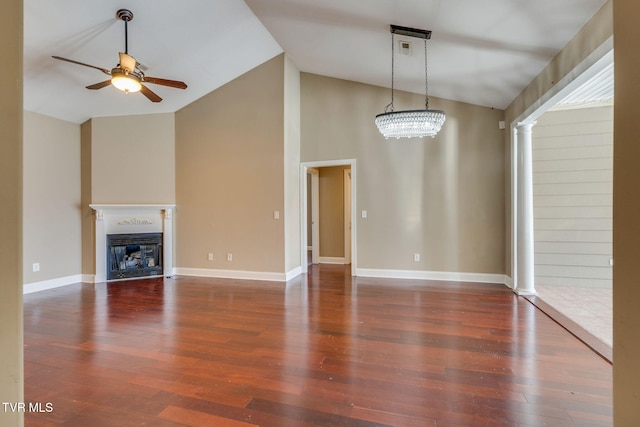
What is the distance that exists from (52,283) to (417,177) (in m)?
6.20

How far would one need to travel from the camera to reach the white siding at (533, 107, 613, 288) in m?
4.66

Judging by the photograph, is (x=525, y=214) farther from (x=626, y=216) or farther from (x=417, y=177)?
(x=626, y=216)

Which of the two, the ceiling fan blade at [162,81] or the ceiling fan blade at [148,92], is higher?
the ceiling fan blade at [162,81]

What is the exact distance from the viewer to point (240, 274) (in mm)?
5492

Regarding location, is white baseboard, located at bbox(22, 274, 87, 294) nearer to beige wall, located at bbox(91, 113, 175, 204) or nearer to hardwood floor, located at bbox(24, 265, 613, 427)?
hardwood floor, located at bbox(24, 265, 613, 427)

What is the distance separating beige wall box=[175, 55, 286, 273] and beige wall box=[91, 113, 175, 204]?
221mm

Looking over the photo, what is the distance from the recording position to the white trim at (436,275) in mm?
4969

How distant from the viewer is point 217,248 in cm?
564

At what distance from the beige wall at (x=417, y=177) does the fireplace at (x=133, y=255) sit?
10.7 ft

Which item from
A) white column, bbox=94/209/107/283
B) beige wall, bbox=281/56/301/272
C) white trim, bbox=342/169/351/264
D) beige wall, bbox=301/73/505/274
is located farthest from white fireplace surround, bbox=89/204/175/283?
white trim, bbox=342/169/351/264

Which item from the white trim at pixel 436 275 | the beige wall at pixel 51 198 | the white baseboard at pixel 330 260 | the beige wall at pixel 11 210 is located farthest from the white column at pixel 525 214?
the beige wall at pixel 51 198

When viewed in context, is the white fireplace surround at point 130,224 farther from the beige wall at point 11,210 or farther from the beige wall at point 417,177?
the beige wall at point 11,210

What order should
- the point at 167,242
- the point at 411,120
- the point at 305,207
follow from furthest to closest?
1. the point at 305,207
2. the point at 167,242
3. the point at 411,120

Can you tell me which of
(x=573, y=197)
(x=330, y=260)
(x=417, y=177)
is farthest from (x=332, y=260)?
(x=573, y=197)
